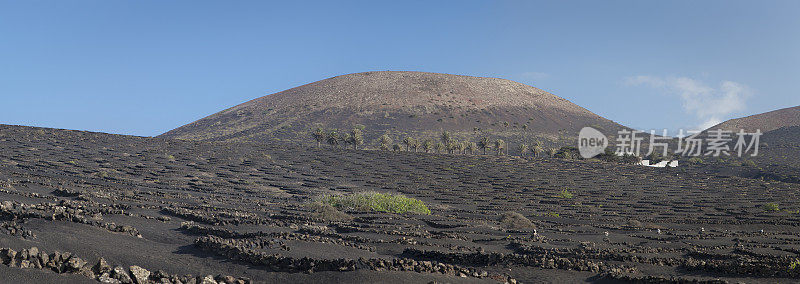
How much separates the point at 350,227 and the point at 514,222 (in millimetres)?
9996

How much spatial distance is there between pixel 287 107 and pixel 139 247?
453 ft

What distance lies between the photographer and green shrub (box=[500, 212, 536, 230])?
1094 inches

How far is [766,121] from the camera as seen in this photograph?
149 m

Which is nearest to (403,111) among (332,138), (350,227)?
(332,138)

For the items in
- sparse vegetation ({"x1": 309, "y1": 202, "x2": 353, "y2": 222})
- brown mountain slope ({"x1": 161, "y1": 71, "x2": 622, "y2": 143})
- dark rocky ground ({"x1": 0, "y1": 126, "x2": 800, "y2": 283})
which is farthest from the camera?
brown mountain slope ({"x1": 161, "y1": 71, "x2": 622, "y2": 143})

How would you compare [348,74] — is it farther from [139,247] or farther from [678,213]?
[139,247]

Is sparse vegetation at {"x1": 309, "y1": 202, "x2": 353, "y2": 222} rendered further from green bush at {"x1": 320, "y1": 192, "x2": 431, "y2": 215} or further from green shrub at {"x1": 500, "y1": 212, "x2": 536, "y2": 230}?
green shrub at {"x1": 500, "y1": 212, "x2": 536, "y2": 230}

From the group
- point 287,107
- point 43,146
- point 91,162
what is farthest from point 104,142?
point 287,107

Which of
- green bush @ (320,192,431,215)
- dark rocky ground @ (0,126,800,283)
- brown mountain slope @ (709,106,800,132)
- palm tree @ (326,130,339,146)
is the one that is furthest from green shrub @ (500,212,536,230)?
brown mountain slope @ (709,106,800,132)

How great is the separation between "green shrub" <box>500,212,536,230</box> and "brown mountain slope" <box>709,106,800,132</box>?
137631 mm

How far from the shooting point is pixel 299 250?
53.5ft

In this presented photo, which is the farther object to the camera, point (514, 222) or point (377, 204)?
point (377, 204)

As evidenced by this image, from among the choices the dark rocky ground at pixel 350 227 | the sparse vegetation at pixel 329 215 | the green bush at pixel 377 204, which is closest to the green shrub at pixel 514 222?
the dark rocky ground at pixel 350 227

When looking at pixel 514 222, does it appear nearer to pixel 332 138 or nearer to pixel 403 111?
pixel 332 138
